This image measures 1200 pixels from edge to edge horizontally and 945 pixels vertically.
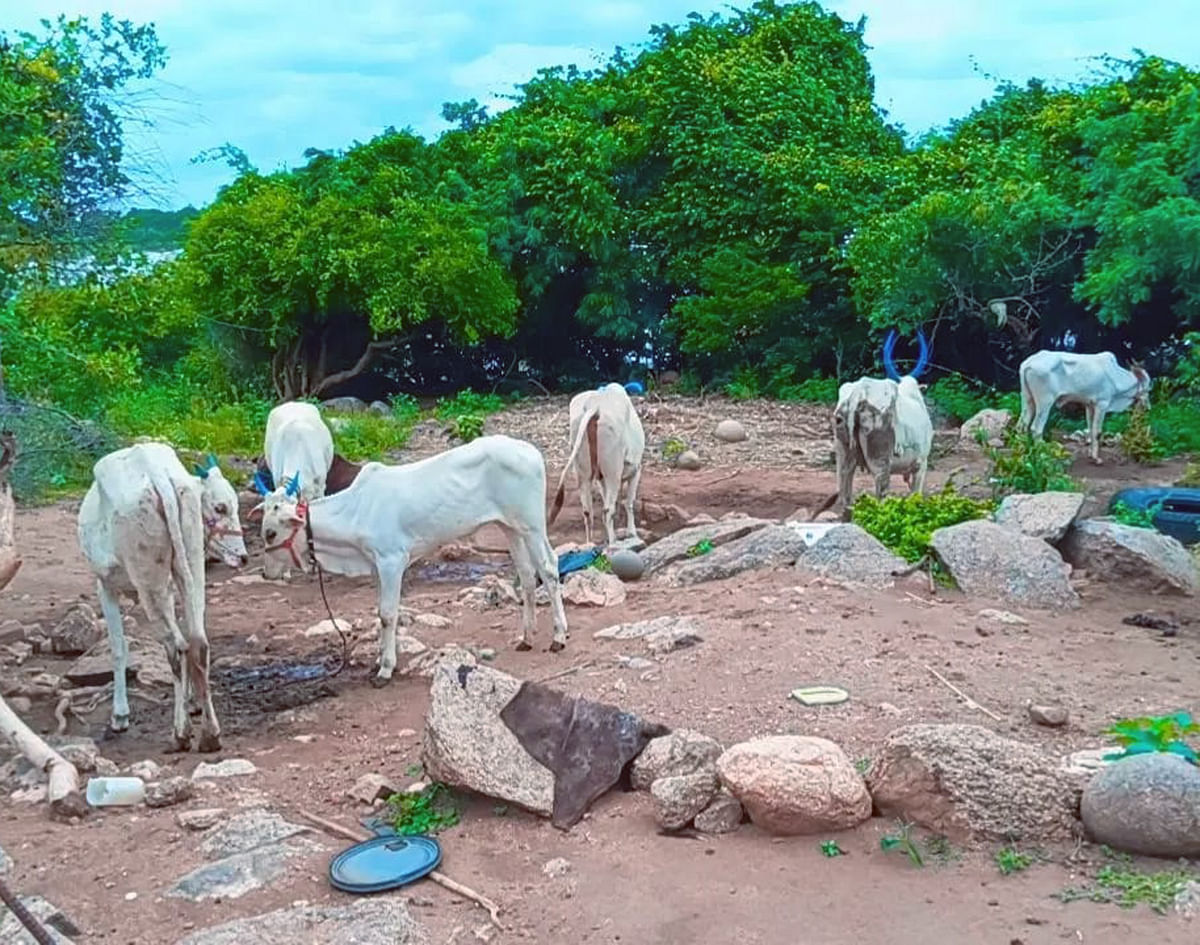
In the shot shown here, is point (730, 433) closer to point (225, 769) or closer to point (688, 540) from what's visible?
point (688, 540)

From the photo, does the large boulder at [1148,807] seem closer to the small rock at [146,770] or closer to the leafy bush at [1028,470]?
the small rock at [146,770]

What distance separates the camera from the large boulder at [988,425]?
15.1m

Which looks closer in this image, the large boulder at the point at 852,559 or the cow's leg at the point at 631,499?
the large boulder at the point at 852,559

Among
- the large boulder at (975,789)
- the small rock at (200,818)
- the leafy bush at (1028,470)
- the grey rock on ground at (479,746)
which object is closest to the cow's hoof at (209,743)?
the small rock at (200,818)

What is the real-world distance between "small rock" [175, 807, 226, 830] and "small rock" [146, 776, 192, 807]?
134 millimetres

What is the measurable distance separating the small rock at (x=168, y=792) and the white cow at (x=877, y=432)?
5959 millimetres

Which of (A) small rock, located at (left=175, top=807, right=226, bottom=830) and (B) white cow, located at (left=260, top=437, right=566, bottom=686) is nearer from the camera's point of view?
(A) small rock, located at (left=175, top=807, right=226, bottom=830)

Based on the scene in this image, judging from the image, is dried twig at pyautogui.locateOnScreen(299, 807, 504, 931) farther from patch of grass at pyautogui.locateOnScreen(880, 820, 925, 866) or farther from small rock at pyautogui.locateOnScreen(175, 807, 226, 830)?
patch of grass at pyautogui.locateOnScreen(880, 820, 925, 866)

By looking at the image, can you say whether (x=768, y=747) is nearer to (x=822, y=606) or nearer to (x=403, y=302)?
(x=822, y=606)

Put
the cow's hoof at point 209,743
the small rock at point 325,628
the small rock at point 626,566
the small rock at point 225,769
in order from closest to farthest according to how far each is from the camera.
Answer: the small rock at point 225,769 → the cow's hoof at point 209,743 → the small rock at point 325,628 → the small rock at point 626,566

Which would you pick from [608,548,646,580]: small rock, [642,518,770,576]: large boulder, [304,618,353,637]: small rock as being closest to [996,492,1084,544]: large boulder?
Answer: [642,518,770,576]: large boulder

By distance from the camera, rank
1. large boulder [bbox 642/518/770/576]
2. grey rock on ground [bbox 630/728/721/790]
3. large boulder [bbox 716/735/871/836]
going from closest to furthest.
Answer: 1. large boulder [bbox 716/735/871/836]
2. grey rock on ground [bbox 630/728/721/790]
3. large boulder [bbox 642/518/770/576]

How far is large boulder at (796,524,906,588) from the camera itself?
7.81 m

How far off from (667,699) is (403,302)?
14184 millimetres
